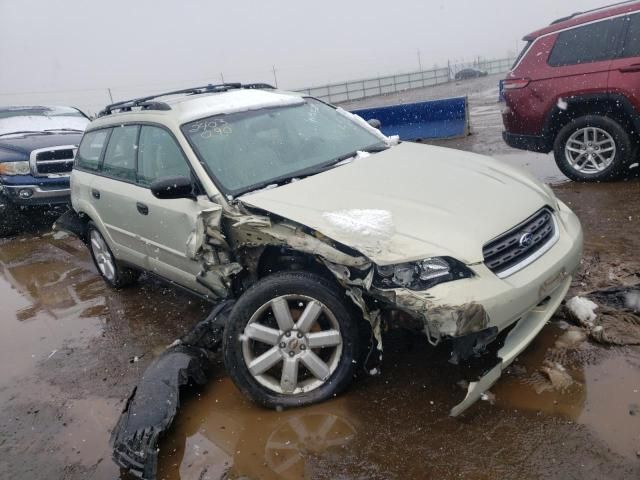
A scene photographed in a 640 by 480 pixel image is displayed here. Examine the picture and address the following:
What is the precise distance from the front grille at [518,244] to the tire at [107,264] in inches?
141

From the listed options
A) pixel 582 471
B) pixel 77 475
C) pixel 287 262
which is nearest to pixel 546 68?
pixel 287 262

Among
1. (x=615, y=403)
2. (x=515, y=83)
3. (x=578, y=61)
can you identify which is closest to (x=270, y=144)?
(x=615, y=403)

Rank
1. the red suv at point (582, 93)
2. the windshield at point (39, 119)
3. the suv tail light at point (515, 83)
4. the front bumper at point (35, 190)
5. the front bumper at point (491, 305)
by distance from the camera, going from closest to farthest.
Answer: the front bumper at point (491, 305)
the red suv at point (582, 93)
the suv tail light at point (515, 83)
the front bumper at point (35, 190)
the windshield at point (39, 119)

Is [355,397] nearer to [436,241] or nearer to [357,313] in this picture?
[357,313]

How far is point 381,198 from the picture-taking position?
116 inches

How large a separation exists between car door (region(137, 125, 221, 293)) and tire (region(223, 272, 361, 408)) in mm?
616

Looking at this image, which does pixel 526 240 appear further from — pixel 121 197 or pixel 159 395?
pixel 121 197

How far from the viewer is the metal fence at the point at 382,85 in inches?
1124

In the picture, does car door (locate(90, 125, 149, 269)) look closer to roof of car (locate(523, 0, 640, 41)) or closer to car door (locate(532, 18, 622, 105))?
car door (locate(532, 18, 622, 105))

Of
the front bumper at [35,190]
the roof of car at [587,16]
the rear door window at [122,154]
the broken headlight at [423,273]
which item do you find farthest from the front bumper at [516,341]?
the front bumper at [35,190]

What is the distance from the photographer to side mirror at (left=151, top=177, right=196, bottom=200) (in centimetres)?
321

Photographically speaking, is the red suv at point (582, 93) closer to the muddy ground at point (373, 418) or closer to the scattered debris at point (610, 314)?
the muddy ground at point (373, 418)

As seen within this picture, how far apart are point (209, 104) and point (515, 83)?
400cm

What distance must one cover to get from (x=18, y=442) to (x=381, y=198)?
2584 millimetres
